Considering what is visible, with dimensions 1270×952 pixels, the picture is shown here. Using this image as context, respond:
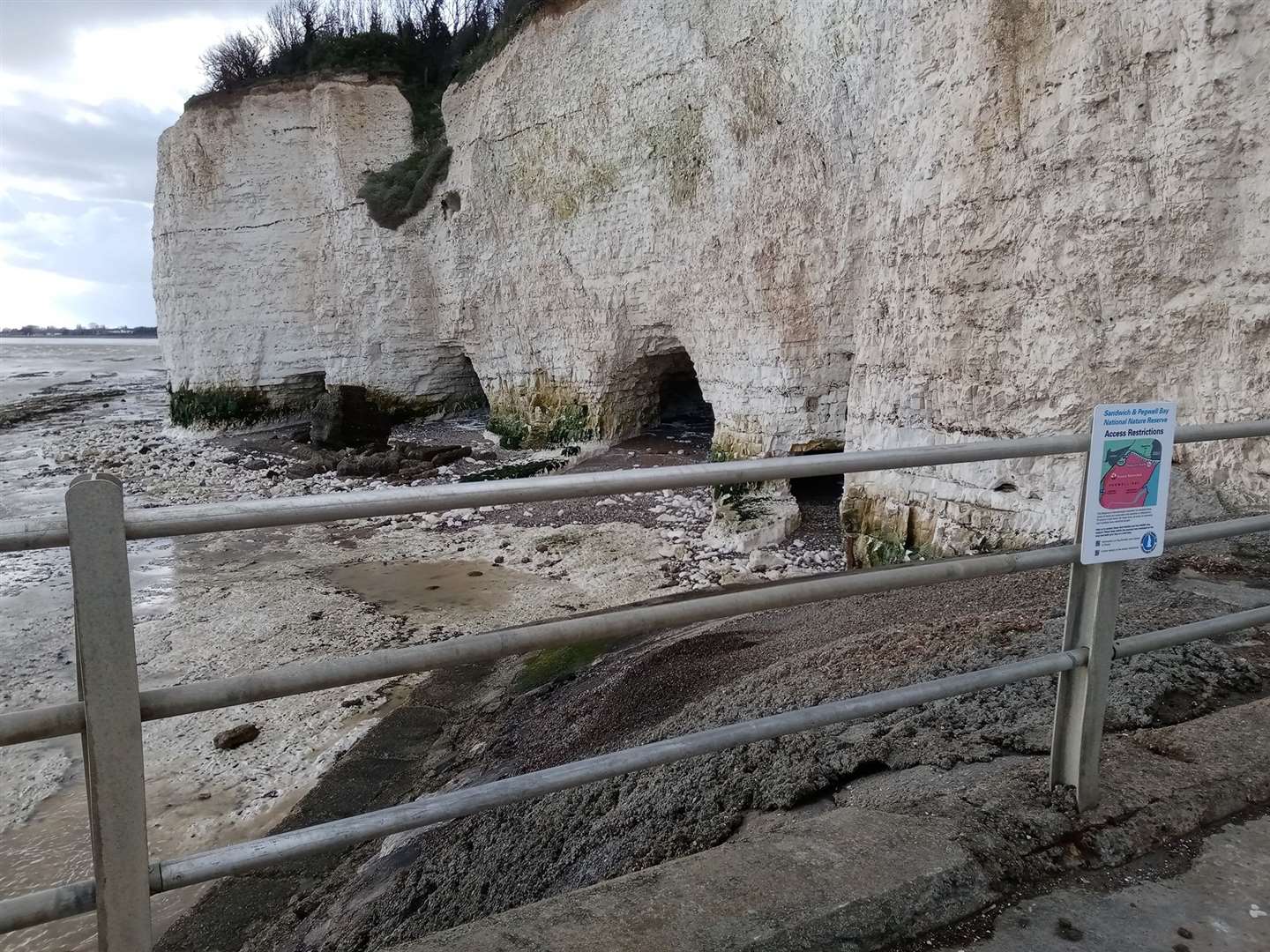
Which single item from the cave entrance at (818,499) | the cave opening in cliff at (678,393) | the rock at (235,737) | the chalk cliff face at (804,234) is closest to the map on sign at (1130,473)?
the chalk cliff face at (804,234)

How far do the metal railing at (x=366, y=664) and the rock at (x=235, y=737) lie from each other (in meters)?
5.68

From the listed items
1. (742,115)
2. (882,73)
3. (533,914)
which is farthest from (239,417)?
(533,914)

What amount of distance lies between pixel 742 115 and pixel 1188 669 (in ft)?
36.4

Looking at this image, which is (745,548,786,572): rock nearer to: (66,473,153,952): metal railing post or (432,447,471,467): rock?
(66,473,153,952): metal railing post

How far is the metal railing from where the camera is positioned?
1.24 metres

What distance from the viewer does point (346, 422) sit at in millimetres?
20500

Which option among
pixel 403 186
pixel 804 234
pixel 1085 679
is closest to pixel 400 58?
pixel 403 186

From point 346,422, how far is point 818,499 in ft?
42.8

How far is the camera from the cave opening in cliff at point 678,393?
1716 cm

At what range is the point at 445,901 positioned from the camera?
9.50 feet

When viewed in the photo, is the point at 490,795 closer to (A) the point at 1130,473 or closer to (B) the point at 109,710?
(B) the point at 109,710

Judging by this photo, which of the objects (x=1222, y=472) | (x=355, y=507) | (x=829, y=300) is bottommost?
(x=1222, y=472)

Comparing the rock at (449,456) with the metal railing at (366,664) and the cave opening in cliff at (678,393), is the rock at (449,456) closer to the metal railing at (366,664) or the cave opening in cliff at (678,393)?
the cave opening in cliff at (678,393)

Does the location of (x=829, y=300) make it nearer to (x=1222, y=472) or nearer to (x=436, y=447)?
(x=1222, y=472)
